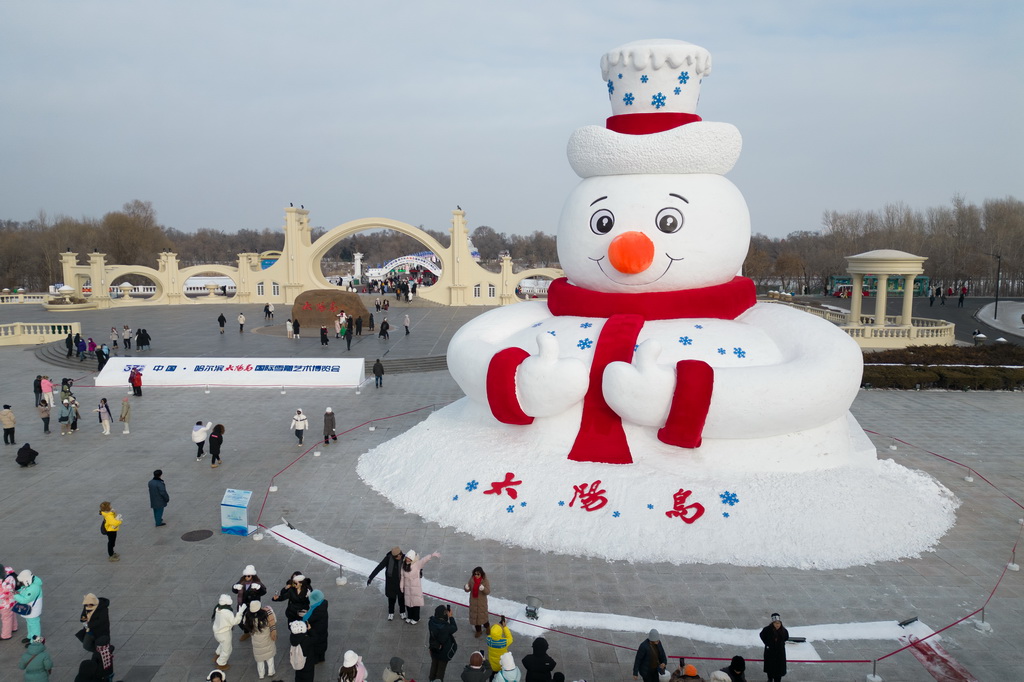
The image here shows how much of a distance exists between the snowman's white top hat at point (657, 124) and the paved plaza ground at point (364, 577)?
17.4 ft

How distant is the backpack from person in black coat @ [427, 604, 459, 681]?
1.22 metres

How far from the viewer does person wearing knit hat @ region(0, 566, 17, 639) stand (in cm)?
726

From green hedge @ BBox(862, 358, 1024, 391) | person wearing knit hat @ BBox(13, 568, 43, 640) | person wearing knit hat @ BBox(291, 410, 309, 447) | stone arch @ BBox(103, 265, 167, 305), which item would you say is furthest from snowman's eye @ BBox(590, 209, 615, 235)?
stone arch @ BBox(103, 265, 167, 305)

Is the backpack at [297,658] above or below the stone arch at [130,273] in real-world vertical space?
below

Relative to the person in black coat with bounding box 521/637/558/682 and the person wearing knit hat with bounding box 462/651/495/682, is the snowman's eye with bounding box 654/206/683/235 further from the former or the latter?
the person wearing knit hat with bounding box 462/651/495/682

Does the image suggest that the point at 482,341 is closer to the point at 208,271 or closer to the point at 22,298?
the point at 208,271

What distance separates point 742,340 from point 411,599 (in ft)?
19.4

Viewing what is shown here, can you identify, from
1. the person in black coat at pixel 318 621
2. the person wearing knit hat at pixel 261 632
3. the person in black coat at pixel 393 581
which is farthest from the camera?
the person in black coat at pixel 393 581

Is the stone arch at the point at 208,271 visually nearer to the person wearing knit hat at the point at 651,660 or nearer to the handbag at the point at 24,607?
the handbag at the point at 24,607

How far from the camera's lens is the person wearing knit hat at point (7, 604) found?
7.26 m

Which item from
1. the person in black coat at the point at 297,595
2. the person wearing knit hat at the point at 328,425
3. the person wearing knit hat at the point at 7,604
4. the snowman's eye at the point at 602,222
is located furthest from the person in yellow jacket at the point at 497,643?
the person wearing knit hat at the point at 328,425

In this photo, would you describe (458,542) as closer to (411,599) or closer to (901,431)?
(411,599)

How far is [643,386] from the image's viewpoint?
912cm

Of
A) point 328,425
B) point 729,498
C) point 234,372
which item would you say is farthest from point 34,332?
point 729,498
